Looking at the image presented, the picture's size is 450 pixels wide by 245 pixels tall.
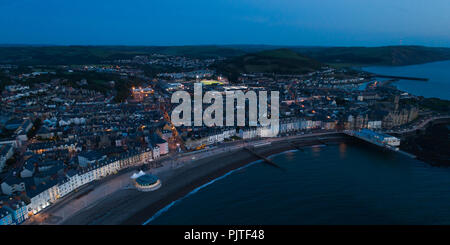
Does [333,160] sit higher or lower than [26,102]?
lower

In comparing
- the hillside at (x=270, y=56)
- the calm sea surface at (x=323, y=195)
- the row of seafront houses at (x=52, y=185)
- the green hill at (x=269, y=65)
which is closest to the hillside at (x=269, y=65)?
the green hill at (x=269, y=65)

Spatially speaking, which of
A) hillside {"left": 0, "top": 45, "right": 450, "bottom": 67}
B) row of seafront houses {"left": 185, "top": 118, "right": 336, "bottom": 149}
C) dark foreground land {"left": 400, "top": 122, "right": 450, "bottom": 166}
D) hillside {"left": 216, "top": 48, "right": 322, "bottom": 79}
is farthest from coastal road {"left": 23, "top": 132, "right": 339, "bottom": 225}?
hillside {"left": 0, "top": 45, "right": 450, "bottom": 67}

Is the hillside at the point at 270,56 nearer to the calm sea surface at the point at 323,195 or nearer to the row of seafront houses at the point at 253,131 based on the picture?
the row of seafront houses at the point at 253,131

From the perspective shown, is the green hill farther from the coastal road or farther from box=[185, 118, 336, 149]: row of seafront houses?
the coastal road

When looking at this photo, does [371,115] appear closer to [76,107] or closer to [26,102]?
[76,107]
